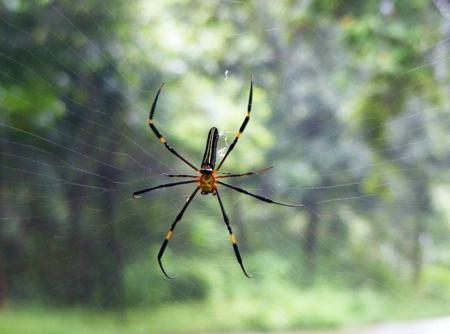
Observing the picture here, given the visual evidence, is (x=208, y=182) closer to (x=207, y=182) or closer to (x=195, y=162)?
(x=207, y=182)

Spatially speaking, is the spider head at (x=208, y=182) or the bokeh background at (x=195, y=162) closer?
the spider head at (x=208, y=182)

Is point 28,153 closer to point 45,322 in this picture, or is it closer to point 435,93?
point 45,322

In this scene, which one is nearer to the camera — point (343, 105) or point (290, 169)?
point (343, 105)

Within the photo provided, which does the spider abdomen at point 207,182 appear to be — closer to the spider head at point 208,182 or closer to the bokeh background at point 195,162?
the spider head at point 208,182

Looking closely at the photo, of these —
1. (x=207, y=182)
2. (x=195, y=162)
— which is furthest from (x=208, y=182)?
(x=195, y=162)

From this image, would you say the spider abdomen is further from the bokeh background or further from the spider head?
the bokeh background

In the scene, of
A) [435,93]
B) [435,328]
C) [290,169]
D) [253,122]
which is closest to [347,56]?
[253,122]

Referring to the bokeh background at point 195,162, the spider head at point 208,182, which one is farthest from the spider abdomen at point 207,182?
the bokeh background at point 195,162

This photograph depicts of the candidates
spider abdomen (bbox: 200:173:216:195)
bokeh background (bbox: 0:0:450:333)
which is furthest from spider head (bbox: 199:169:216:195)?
bokeh background (bbox: 0:0:450:333)
